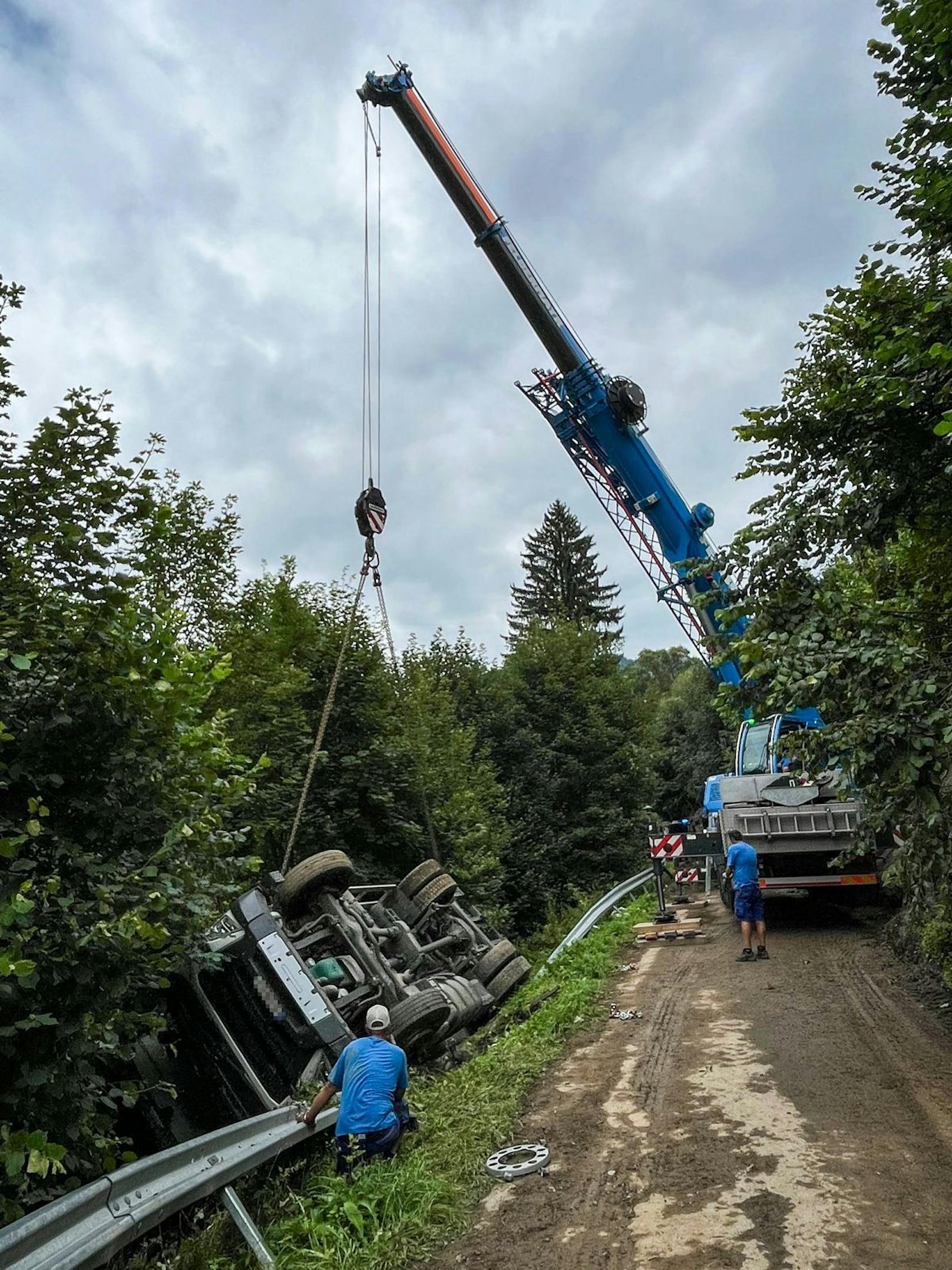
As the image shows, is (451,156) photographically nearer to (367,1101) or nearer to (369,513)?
(369,513)

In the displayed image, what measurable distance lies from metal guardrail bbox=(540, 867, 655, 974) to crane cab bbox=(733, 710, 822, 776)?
223 cm

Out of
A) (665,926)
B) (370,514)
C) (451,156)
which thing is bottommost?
(665,926)

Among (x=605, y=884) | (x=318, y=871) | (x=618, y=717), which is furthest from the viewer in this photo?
(x=618, y=717)

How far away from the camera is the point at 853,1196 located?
4172 mm

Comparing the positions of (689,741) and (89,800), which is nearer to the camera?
(89,800)

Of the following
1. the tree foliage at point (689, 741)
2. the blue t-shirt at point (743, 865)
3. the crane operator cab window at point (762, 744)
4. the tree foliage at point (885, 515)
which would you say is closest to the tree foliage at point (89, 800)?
the tree foliage at point (885, 515)

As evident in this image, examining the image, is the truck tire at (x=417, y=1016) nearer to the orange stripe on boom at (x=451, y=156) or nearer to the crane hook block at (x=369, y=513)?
the crane hook block at (x=369, y=513)

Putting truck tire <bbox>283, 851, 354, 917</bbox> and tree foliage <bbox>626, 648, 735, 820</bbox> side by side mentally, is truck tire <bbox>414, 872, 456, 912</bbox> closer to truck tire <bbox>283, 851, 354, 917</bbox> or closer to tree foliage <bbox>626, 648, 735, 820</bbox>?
truck tire <bbox>283, 851, 354, 917</bbox>

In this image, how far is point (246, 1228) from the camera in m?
4.20

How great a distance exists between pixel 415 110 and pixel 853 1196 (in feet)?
45.3

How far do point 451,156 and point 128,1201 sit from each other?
13.6 meters

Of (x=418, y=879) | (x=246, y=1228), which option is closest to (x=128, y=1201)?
(x=246, y=1228)

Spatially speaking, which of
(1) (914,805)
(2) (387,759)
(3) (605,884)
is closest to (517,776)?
(3) (605,884)

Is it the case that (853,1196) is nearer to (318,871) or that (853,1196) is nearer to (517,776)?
(318,871)
